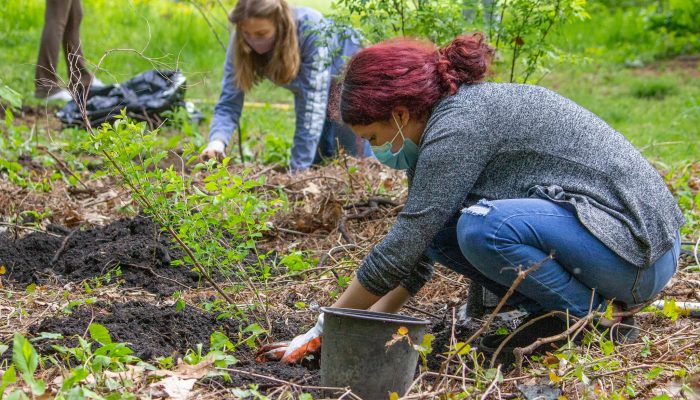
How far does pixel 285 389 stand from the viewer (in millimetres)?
2609

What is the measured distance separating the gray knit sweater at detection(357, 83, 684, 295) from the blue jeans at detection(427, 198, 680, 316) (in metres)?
0.05

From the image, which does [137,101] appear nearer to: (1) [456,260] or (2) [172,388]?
(1) [456,260]

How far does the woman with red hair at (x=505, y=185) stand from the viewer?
2.76 metres

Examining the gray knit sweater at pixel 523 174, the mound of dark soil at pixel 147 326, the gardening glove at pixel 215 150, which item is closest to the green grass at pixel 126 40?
the gardening glove at pixel 215 150

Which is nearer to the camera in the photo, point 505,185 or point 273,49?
point 505,185

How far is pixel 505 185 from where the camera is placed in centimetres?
294

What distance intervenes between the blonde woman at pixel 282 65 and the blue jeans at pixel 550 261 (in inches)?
98.7

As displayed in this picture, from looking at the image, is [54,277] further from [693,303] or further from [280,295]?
[693,303]

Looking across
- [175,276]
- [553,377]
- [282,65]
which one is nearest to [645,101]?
[282,65]

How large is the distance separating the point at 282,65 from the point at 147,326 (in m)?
2.72

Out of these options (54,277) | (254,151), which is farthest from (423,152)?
(254,151)

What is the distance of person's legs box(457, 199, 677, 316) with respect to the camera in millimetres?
2830

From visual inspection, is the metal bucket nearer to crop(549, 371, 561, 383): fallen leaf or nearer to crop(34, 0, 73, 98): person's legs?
crop(549, 371, 561, 383): fallen leaf

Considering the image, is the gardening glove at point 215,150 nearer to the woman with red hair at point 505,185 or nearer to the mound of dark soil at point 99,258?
the mound of dark soil at point 99,258
